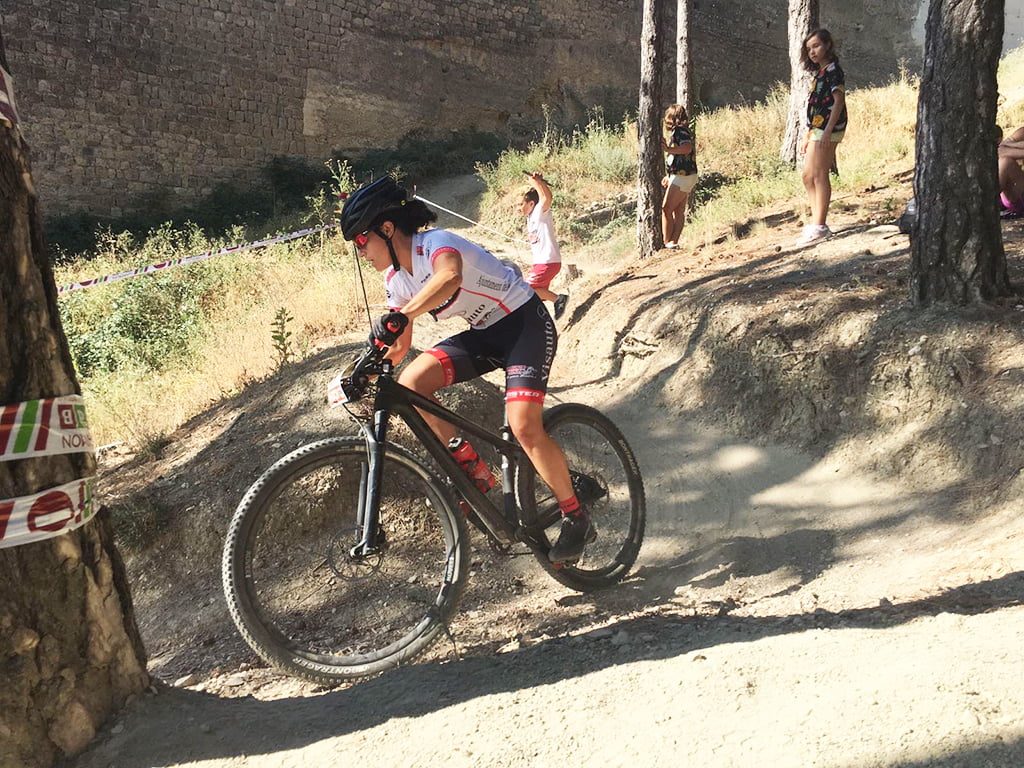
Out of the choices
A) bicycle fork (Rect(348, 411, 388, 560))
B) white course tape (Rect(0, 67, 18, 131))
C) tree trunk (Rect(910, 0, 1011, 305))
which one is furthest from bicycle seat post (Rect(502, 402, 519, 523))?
tree trunk (Rect(910, 0, 1011, 305))

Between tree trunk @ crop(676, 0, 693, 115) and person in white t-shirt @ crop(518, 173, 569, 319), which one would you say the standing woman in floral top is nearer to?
person in white t-shirt @ crop(518, 173, 569, 319)

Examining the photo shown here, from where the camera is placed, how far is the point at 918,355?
17.3 feet

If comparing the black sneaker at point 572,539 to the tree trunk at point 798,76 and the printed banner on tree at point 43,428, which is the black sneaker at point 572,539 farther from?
the tree trunk at point 798,76

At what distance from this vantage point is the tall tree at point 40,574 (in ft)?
8.00

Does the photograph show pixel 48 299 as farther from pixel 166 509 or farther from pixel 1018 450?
pixel 1018 450

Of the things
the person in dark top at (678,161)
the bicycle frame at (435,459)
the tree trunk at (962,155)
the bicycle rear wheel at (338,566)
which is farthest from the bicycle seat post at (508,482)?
the person in dark top at (678,161)

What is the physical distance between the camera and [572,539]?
12.7 feet

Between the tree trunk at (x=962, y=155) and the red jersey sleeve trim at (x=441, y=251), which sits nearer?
the red jersey sleeve trim at (x=441, y=251)

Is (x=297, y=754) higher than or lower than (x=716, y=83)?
lower

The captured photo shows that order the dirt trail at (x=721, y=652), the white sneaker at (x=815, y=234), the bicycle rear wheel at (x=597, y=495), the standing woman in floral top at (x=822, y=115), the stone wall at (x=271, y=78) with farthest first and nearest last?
the stone wall at (x=271, y=78) → the white sneaker at (x=815, y=234) → the standing woman in floral top at (x=822, y=115) → the bicycle rear wheel at (x=597, y=495) → the dirt trail at (x=721, y=652)

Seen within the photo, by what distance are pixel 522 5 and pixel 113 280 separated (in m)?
18.1

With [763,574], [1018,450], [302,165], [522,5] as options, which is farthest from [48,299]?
[522,5]

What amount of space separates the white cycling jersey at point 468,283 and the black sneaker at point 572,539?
1000 mm

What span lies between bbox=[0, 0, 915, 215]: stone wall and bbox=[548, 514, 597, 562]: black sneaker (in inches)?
718
